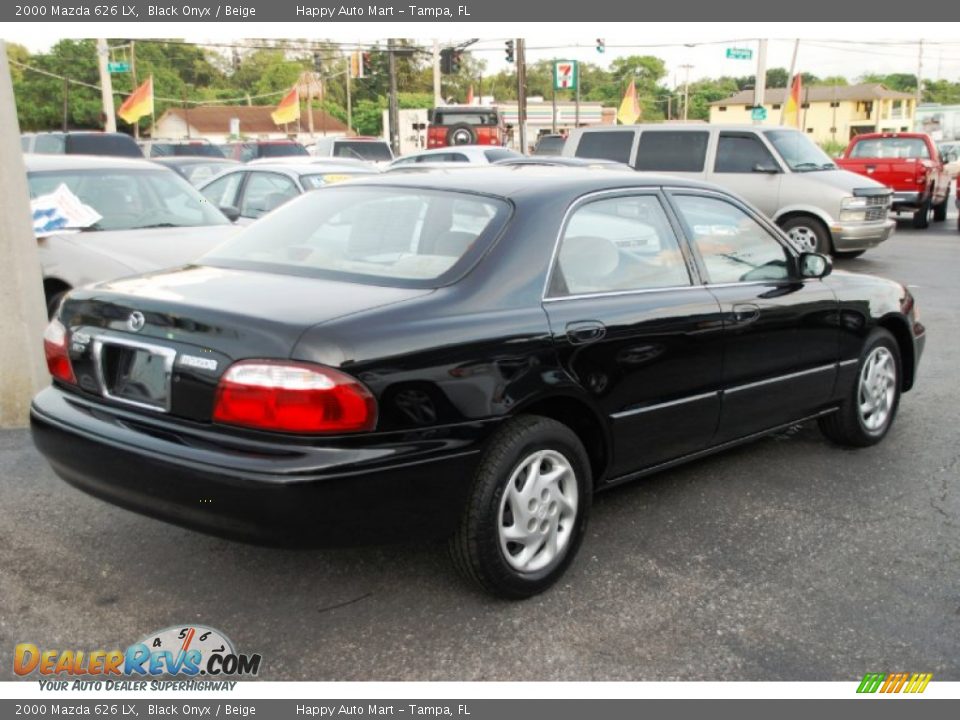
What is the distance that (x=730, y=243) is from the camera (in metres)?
4.53

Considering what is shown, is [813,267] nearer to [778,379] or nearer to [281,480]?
[778,379]

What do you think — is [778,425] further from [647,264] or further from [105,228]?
[105,228]

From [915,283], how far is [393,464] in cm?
1036

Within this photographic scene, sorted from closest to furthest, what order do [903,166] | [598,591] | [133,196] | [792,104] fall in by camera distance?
[598,591] → [133,196] → [903,166] → [792,104]

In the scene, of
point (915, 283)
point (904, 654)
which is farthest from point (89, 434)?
point (915, 283)

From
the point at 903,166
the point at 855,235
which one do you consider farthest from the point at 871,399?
the point at 903,166

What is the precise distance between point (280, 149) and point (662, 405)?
21884mm

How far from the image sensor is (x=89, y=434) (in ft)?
10.7

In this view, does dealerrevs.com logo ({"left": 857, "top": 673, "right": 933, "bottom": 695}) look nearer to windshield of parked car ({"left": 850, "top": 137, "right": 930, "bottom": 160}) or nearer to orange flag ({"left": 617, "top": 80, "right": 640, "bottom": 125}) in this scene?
windshield of parked car ({"left": 850, "top": 137, "right": 930, "bottom": 160})

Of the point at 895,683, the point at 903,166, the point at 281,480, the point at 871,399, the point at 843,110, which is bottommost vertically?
the point at 895,683

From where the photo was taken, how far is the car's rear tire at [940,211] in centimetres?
2009

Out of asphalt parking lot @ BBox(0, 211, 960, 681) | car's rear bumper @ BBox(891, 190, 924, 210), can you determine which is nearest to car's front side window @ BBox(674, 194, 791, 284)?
asphalt parking lot @ BBox(0, 211, 960, 681)

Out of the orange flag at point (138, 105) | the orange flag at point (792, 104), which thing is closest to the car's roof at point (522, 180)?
the orange flag at point (792, 104)

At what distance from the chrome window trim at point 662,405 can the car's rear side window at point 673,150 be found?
9.92 metres
